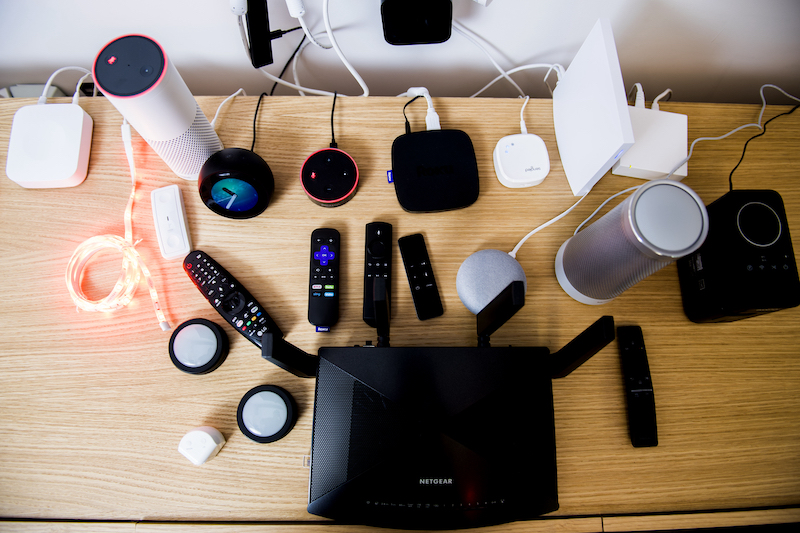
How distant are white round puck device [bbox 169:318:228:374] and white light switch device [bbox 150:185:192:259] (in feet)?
0.42

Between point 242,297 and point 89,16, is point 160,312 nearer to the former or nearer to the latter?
point 242,297

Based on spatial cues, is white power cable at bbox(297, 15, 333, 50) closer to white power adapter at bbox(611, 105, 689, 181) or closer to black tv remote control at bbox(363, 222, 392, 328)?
black tv remote control at bbox(363, 222, 392, 328)

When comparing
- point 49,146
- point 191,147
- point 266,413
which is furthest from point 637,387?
point 49,146

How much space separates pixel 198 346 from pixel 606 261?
2.05 ft

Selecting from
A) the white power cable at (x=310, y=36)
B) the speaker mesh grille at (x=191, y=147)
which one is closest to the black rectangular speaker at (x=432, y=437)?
the speaker mesh grille at (x=191, y=147)

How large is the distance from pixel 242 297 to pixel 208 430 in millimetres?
204

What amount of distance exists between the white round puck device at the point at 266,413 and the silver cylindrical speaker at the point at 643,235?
503mm

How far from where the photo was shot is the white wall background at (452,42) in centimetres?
70

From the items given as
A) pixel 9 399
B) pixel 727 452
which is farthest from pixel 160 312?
pixel 727 452

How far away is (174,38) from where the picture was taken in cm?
74

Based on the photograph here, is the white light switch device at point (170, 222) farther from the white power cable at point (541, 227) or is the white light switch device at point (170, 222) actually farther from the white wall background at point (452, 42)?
the white power cable at point (541, 227)

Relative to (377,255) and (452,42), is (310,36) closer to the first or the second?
(452,42)

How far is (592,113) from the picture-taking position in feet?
1.93

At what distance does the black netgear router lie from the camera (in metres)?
0.52
